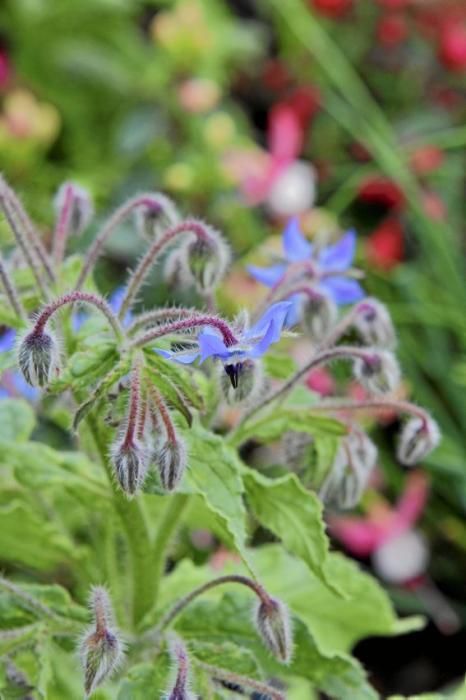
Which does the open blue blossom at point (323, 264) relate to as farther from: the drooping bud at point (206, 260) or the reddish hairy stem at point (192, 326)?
the reddish hairy stem at point (192, 326)

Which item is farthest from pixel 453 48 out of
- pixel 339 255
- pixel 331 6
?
pixel 339 255

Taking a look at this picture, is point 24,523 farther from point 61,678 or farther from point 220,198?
point 220,198

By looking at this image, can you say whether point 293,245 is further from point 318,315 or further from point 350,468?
point 350,468

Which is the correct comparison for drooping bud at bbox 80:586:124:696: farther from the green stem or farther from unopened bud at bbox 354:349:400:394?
unopened bud at bbox 354:349:400:394

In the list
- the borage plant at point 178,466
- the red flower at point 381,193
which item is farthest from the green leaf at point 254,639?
the red flower at point 381,193

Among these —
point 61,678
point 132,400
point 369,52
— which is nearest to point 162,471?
point 132,400
